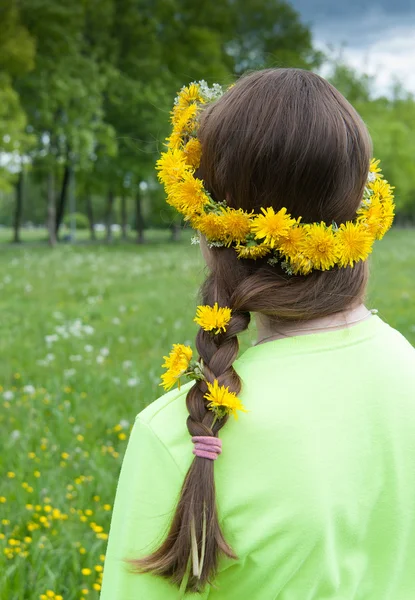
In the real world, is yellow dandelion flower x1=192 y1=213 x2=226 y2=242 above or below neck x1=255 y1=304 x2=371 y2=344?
above

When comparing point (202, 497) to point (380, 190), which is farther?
point (380, 190)

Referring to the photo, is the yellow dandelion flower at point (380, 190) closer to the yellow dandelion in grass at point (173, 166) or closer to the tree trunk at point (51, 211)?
the yellow dandelion in grass at point (173, 166)

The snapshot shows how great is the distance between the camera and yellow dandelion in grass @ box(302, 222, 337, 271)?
1.44 m

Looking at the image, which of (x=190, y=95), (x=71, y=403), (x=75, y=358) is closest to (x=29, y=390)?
(x=71, y=403)

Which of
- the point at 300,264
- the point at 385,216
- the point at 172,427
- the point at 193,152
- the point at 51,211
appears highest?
the point at 193,152

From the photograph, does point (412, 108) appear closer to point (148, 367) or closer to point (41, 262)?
point (41, 262)

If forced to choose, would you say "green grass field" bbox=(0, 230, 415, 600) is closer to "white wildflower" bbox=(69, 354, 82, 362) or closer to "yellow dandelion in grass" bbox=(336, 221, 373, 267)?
"white wildflower" bbox=(69, 354, 82, 362)

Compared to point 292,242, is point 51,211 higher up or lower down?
lower down

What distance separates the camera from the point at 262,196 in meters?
1.47

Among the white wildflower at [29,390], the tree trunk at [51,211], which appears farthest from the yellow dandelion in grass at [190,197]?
the tree trunk at [51,211]

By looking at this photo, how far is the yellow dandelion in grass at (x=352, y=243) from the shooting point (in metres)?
1.48

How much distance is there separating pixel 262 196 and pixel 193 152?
0.24 metres

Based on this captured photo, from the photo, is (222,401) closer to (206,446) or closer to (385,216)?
(206,446)

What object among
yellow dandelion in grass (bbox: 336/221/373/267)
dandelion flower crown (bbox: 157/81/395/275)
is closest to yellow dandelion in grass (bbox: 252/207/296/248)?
dandelion flower crown (bbox: 157/81/395/275)
